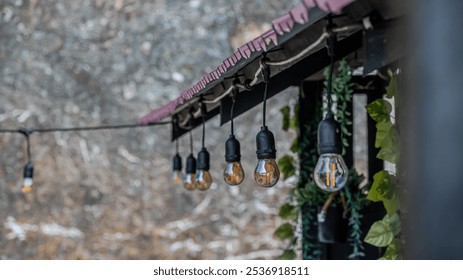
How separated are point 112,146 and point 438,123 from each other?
630cm

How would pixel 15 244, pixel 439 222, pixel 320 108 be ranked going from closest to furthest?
pixel 439 222, pixel 320 108, pixel 15 244

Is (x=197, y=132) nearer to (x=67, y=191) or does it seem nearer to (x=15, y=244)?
(x=67, y=191)

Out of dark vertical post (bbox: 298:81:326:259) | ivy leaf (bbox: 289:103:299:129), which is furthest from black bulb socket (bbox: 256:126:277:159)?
ivy leaf (bbox: 289:103:299:129)

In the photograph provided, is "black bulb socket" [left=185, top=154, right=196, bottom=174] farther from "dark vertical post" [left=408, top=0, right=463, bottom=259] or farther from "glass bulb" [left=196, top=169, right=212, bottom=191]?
"dark vertical post" [left=408, top=0, right=463, bottom=259]

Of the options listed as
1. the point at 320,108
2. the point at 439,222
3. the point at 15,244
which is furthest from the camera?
the point at 15,244

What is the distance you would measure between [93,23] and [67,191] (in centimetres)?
178

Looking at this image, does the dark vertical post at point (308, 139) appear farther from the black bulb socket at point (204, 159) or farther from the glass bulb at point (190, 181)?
the glass bulb at point (190, 181)

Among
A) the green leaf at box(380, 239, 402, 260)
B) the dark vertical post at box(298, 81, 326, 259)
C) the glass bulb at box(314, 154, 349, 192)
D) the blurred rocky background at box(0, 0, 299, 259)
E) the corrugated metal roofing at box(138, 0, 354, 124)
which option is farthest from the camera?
the blurred rocky background at box(0, 0, 299, 259)

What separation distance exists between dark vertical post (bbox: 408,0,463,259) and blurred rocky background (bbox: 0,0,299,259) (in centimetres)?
595

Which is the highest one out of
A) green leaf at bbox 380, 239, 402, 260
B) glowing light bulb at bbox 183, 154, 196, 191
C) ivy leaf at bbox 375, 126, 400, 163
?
glowing light bulb at bbox 183, 154, 196, 191

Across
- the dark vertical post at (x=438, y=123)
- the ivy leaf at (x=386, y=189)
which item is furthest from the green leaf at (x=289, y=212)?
the dark vertical post at (x=438, y=123)

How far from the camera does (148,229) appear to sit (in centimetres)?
748

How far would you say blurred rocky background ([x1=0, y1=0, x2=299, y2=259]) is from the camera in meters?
7.43
